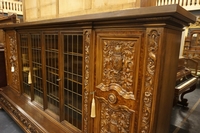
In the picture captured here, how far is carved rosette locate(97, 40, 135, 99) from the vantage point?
97 cm

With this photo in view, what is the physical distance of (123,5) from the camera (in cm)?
119

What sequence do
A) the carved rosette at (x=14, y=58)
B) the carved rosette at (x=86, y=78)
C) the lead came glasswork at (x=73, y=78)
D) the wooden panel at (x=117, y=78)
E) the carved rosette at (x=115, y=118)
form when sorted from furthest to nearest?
the carved rosette at (x=14, y=58)
the lead came glasswork at (x=73, y=78)
the carved rosette at (x=86, y=78)
the carved rosette at (x=115, y=118)
the wooden panel at (x=117, y=78)

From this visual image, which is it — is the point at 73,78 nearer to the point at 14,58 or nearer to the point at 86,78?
the point at 86,78

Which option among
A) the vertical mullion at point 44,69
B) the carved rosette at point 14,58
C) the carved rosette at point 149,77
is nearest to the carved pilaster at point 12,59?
the carved rosette at point 14,58

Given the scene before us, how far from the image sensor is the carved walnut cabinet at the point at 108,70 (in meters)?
0.84

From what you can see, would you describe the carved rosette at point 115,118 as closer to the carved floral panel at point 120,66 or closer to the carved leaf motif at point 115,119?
the carved leaf motif at point 115,119

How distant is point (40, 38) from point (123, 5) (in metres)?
1.14

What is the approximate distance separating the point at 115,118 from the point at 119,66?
0.43 metres

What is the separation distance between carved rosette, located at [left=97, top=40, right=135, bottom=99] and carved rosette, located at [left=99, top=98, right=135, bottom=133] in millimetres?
127

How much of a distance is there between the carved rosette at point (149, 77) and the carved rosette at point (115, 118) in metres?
0.12

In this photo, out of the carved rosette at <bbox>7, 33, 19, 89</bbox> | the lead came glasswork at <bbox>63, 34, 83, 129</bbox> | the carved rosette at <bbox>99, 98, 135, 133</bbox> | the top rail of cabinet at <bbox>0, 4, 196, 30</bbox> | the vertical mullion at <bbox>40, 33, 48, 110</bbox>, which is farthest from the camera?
the carved rosette at <bbox>7, 33, 19, 89</bbox>

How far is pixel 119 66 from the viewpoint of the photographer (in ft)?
3.32

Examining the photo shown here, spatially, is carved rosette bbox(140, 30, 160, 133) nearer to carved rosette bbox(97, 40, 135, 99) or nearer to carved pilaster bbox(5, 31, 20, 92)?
carved rosette bbox(97, 40, 135, 99)

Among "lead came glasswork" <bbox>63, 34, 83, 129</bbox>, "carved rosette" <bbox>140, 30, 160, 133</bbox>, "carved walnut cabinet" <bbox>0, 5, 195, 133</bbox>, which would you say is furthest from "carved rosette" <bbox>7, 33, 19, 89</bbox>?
"carved rosette" <bbox>140, 30, 160, 133</bbox>
